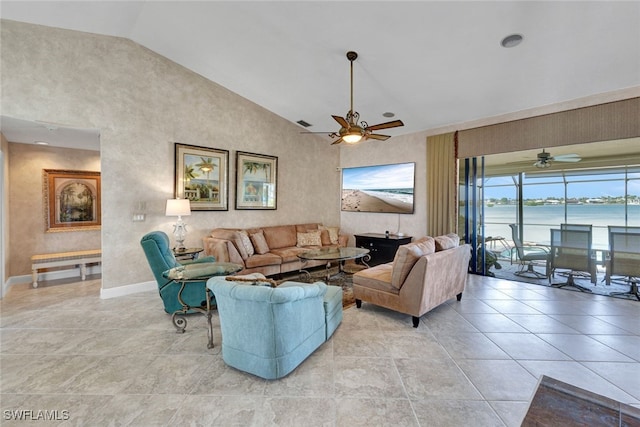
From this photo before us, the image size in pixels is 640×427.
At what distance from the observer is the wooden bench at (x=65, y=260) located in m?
4.55

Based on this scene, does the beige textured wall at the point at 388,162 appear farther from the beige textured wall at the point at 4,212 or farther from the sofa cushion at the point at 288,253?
the beige textured wall at the point at 4,212

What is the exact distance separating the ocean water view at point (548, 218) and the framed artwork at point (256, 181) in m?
4.39

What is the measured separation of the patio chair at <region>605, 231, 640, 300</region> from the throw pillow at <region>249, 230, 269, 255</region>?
5603mm

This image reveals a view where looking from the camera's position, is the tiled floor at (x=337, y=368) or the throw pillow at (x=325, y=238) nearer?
the tiled floor at (x=337, y=368)

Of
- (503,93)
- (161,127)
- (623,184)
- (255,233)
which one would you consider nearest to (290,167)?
(255,233)

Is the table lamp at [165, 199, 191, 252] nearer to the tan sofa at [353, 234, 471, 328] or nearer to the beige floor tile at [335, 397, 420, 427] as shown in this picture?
the tan sofa at [353, 234, 471, 328]

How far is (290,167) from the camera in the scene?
629cm

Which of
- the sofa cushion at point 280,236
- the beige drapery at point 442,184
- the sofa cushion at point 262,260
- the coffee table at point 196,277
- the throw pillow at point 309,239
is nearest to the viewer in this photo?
the coffee table at point 196,277

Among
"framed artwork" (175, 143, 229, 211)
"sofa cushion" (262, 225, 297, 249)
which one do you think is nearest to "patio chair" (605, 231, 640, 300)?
"sofa cushion" (262, 225, 297, 249)

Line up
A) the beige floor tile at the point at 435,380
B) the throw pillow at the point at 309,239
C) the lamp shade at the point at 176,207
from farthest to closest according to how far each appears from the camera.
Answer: the throw pillow at the point at 309,239
the lamp shade at the point at 176,207
the beige floor tile at the point at 435,380

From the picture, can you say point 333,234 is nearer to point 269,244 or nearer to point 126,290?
point 269,244

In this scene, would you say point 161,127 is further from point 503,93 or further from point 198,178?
point 503,93

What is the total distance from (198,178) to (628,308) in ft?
21.9

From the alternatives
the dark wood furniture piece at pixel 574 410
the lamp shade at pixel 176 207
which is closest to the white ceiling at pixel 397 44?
the lamp shade at pixel 176 207
